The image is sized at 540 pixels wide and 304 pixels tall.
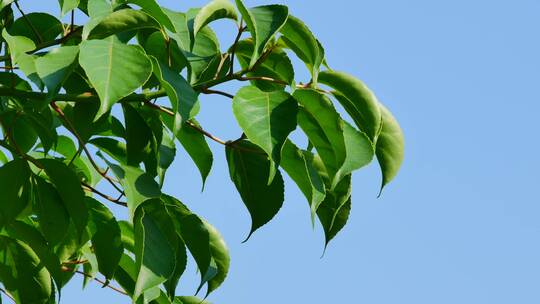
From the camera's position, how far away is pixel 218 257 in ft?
6.27

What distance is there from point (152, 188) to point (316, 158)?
31 cm

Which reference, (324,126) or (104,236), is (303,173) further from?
(104,236)

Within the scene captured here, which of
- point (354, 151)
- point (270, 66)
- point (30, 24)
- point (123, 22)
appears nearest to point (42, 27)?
point (30, 24)

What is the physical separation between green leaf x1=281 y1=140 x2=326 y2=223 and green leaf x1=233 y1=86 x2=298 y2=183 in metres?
0.11

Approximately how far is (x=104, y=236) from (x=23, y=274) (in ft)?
0.97

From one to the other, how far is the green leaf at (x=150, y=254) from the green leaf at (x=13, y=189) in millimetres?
244

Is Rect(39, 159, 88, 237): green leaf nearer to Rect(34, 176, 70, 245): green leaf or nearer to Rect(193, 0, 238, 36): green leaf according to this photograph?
Rect(34, 176, 70, 245): green leaf

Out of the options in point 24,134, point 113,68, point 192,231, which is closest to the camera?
point 113,68

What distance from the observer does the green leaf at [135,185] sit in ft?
5.04

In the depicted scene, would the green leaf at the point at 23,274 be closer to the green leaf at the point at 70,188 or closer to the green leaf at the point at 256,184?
the green leaf at the point at 70,188

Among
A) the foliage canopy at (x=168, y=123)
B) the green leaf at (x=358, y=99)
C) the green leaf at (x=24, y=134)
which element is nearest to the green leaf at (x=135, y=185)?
the foliage canopy at (x=168, y=123)

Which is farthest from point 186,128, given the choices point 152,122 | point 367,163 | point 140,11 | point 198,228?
point 367,163

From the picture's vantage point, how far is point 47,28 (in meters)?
2.00

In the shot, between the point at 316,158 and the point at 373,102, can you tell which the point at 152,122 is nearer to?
the point at 316,158
